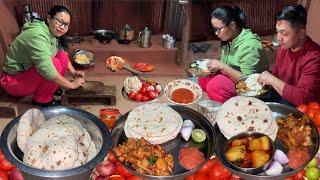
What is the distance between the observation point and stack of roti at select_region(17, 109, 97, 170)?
2.58m

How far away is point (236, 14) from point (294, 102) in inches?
47.5

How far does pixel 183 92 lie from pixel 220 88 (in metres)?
0.56

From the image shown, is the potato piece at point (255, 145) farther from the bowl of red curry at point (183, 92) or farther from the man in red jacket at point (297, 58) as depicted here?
the bowl of red curry at point (183, 92)

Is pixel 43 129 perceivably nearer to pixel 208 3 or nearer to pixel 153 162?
pixel 153 162

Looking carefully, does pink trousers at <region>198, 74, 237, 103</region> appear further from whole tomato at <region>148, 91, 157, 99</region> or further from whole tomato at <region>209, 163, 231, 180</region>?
whole tomato at <region>209, 163, 231, 180</region>

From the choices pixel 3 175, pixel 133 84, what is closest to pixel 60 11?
pixel 133 84

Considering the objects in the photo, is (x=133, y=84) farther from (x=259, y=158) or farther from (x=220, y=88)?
(x=259, y=158)

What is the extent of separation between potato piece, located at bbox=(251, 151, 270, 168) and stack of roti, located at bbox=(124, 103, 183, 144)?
525 millimetres

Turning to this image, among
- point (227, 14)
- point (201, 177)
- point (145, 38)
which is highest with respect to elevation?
point (227, 14)

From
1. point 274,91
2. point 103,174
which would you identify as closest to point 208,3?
point 274,91

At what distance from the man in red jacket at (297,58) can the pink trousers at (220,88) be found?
688 mm

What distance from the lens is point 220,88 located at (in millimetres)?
5445

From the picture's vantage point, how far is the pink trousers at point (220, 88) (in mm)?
5340

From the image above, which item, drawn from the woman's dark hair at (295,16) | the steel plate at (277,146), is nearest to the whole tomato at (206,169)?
the steel plate at (277,146)
